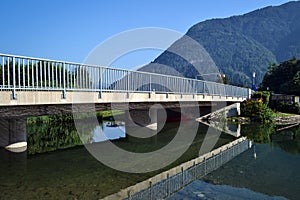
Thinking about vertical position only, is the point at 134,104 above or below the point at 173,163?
above

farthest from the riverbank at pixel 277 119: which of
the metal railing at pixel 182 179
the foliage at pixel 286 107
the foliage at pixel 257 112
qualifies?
the metal railing at pixel 182 179

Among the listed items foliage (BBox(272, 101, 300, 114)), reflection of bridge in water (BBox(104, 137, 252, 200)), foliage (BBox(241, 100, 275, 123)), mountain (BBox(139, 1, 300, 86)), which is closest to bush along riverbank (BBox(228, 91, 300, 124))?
foliage (BBox(241, 100, 275, 123))

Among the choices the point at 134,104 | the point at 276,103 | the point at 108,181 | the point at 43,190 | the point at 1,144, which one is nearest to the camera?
the point at 43,190

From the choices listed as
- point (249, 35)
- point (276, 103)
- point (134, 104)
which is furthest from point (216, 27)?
point (134, 104)

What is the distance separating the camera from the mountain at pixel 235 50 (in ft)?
348

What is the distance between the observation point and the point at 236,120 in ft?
104

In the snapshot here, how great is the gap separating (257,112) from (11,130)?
2600 centimetres

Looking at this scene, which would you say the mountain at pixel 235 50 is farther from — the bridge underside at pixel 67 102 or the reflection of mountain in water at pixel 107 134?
the bridge underside at pixel 67 102

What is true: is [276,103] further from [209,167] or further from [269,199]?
[269,199]

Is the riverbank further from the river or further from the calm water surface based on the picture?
the calm water surface

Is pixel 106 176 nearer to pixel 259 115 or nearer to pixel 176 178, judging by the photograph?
pixel 176 178

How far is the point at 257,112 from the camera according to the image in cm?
3222

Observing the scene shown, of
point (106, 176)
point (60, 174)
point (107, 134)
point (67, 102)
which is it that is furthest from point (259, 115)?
point (60, 174)

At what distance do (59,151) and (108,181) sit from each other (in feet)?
20.5
